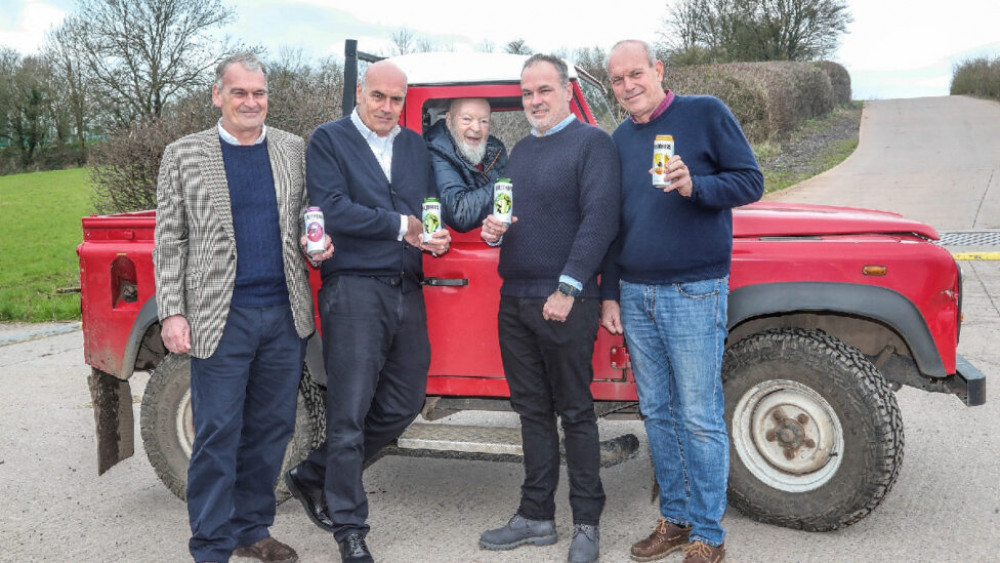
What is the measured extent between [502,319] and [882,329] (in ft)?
5.86

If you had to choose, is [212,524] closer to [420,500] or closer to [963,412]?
[420,500]

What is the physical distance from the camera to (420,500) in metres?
4.36

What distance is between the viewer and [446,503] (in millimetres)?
4309

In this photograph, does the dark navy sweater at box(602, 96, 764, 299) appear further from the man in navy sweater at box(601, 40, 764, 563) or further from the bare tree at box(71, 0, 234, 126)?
the bare tree at box(71, 0, 234, 126)

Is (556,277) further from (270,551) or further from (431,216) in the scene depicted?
(270,551)

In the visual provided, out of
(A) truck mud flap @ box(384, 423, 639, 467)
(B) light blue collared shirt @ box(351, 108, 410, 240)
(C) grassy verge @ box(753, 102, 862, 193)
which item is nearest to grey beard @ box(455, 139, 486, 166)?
(B) light blue collared shirt @ box(351, 108, 410, 240)

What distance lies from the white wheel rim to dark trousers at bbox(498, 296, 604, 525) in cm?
72

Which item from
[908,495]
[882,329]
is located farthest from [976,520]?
[882,329]

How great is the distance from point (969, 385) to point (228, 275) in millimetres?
3175

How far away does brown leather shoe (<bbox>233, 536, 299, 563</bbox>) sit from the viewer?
3615 millimetres

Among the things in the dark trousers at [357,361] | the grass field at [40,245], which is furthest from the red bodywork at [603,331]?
the grass field at [40,245]

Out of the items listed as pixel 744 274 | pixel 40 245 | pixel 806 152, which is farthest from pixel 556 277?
pixel 806 152

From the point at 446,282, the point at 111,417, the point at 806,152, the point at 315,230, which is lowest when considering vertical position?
the point at 111,417

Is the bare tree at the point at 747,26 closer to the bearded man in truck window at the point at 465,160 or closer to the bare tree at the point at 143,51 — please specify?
the bare tree at the point at 143,51
